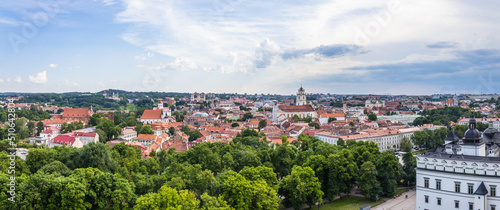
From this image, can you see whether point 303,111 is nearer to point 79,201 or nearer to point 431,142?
point 431,142

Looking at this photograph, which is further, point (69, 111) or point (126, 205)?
point (69, 111)

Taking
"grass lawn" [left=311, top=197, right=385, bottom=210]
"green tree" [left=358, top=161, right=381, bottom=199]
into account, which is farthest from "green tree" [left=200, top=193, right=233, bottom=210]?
"green tree" [left=358, top=161, right=381, bottom=199]

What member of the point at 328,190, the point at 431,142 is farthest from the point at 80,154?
the point at 431,142

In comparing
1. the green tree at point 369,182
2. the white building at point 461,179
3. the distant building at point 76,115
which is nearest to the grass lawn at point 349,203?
the green tree at point 369,182

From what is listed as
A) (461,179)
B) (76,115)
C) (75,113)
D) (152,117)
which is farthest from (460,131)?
(75,113)

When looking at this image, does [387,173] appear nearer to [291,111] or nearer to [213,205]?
[213,205]

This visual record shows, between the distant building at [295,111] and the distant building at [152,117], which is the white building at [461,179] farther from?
the distant building at [295,111]
